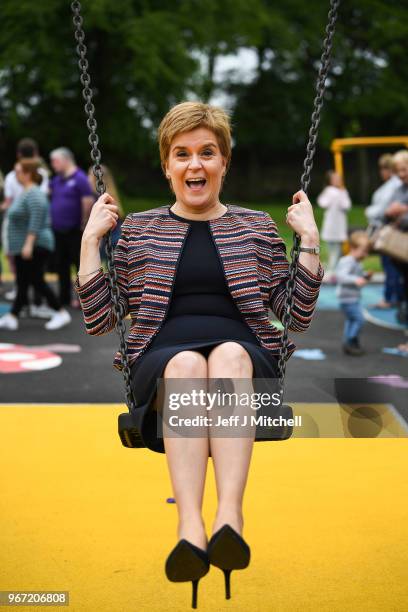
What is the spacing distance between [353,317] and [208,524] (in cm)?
410

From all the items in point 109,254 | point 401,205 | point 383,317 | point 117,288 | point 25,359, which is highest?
point 109,254

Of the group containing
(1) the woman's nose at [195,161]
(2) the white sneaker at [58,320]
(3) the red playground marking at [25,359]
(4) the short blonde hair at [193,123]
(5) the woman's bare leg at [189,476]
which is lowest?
(2) the white sneaker at [58,320]

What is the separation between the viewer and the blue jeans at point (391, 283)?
9.59 metres

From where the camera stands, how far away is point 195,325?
281 centimetres

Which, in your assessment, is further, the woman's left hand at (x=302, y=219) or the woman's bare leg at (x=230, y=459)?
the woman's left hand at (x=302, y=219)

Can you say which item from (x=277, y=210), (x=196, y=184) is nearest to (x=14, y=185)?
(x=196, y=184)

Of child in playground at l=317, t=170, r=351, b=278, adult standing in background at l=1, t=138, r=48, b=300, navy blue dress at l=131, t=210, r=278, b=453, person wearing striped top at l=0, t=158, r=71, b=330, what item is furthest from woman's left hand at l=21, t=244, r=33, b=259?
navy blue dress at l=131, t=210, r=278, b=453

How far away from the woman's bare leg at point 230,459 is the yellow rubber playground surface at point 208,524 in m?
0.53

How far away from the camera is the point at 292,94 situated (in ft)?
103

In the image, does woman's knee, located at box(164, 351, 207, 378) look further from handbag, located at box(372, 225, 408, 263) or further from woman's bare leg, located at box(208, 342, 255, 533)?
→ handbag, located at box(372, 225, 408, 263)

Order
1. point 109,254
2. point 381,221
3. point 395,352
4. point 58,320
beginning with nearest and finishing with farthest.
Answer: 1. point 109,254
2. point 395,352
3. point 58,320
4. point 381,221

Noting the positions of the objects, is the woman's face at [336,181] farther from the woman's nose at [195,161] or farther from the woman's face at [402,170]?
the woman's nose at [195,161]

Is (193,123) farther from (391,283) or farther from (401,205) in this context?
(391,283)

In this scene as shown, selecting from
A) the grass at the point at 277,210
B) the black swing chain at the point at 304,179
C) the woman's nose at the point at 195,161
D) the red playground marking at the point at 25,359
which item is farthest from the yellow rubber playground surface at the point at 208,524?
the grass at the point at 277,210
